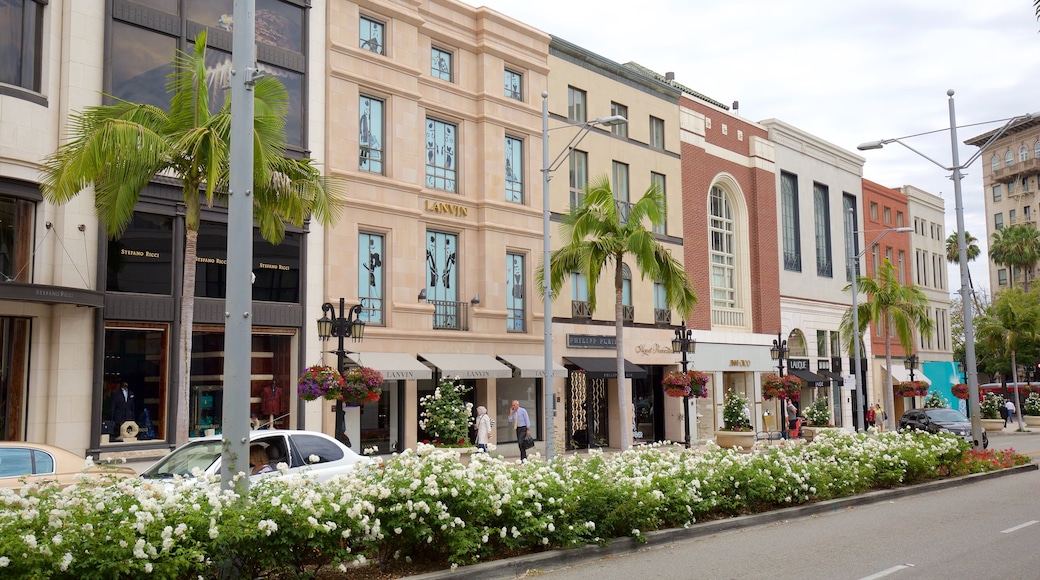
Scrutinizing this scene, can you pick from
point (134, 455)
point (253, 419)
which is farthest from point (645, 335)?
point (134, 455)

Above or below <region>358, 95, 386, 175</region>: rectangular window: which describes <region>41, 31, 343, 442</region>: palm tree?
below

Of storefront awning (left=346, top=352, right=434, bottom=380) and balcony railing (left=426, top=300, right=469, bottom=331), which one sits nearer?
storefront awning (left=346, top=352, right=434, bottom=380)

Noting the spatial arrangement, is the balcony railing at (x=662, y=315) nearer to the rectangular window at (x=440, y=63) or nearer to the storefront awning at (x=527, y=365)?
the storefront awning at (x=527, y=365)

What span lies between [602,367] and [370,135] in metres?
11.8

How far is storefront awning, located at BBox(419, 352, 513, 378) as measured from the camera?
2570 cm

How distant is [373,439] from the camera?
24953mm

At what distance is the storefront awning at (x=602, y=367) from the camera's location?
31.0 m

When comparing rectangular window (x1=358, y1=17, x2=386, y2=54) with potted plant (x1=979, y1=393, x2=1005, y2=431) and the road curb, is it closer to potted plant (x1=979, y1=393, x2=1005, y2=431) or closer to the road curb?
the road curb

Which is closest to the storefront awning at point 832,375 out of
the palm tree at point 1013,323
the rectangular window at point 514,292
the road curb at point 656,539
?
the palm tree at point 1013,323

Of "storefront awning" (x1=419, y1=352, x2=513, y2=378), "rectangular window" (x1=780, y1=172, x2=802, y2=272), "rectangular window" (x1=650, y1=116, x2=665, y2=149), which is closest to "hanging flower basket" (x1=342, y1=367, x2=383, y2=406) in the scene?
"storefront awning" (x1=419, y1=352, x2=513, y2=378)

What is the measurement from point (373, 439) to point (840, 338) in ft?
105

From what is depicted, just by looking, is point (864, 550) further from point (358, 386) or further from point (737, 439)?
point (737, 439)

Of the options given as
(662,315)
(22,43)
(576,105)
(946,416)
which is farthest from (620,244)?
(946,416)

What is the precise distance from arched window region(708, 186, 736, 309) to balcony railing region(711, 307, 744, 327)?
0.24 meters
